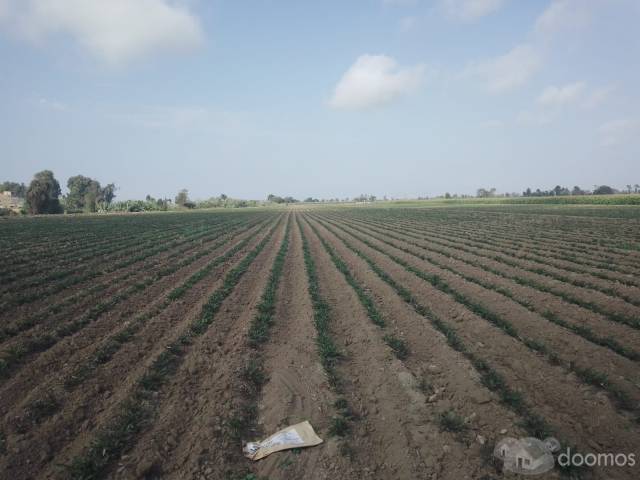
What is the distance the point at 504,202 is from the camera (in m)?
99.0

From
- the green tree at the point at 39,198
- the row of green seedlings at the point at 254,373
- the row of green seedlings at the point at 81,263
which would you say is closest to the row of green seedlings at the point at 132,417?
the row of green seedlings at the point at 254,373

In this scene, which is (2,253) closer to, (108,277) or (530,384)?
(108,277)

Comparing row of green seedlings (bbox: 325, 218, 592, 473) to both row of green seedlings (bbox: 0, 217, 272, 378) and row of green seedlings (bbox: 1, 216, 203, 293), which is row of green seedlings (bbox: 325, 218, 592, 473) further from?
row of green seedlings (bbox: 1, 216, 203, 293)

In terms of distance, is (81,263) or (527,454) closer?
(527,454)

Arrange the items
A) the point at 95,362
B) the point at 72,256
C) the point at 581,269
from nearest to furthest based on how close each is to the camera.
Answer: the point at 95,362 < the point at 581,269 < the point at 72,256

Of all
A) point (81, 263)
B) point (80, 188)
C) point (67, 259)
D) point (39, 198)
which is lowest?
point (81, 263)

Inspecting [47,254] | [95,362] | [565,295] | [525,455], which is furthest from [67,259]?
[565,295]

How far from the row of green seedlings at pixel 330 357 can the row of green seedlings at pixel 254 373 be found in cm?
117

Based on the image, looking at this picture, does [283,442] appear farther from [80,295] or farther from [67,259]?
[67,259]

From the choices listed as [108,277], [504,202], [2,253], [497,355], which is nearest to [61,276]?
[108,277]

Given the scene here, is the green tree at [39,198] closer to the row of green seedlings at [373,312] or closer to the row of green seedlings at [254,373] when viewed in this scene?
the row of green seedlings at [373,312]

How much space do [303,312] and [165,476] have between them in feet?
17.9

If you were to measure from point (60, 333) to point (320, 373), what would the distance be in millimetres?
6371

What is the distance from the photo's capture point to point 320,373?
233 inches
